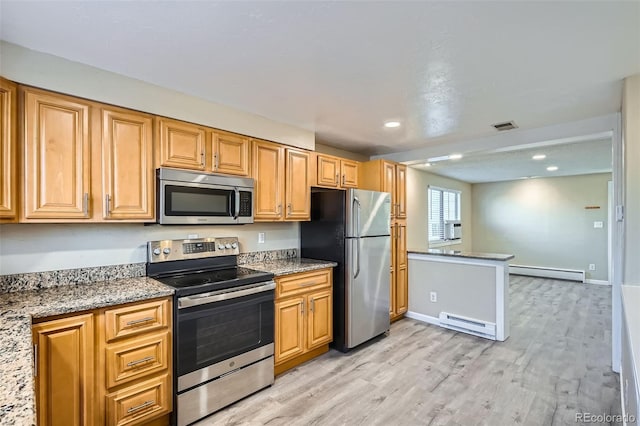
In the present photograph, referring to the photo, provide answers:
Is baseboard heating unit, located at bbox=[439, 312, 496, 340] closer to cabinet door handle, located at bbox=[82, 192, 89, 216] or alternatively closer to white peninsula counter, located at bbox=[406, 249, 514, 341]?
white peninsula counter, located at bbox=[406, 249, 514, 341]

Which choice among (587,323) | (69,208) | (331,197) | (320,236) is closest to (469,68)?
(331,197)

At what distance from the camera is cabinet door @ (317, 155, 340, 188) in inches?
136

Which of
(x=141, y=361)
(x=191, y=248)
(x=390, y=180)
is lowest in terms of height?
(x=141, y=361)

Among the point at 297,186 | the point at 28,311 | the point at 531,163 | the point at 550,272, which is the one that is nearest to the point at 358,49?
the point at 297,186

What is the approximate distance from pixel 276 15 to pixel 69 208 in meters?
1.66

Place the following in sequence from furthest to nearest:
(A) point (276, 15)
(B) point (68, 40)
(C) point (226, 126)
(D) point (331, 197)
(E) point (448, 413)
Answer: (D) point (331, 197) < (C) point (226, 126) < (E) point (448, 413) < (B) point (68, 40) < (A) point (276, 15)

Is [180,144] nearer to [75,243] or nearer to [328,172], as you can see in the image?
[75,243]

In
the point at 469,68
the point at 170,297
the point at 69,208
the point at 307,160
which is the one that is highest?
the point at 469,68

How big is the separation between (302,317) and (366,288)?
829 millimetres

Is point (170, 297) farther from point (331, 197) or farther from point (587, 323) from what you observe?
point (587, 323)

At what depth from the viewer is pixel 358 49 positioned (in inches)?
71.4

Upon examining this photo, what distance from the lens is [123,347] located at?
73.9 inches

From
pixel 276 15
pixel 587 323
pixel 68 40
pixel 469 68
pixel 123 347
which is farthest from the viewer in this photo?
pixel 587 323

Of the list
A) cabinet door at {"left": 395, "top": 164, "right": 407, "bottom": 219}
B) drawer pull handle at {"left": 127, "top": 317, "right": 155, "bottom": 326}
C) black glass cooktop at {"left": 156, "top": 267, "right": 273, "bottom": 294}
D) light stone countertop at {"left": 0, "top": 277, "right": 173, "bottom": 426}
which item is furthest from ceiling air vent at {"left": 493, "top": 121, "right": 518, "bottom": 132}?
drawer pull handle at {"left": 127, "top": 317, "right": 155, "bottom": 326}
